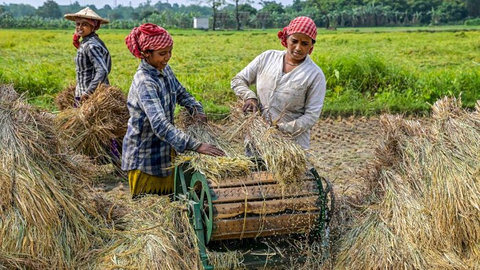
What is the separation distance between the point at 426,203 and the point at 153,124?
1682 millimetres

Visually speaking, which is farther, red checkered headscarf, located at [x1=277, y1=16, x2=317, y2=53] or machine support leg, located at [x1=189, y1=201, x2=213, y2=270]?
red checkered headscarf, located at [x1=277, y1=16, x2=317, y2=53]

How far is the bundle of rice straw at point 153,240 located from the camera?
3176 millimetres

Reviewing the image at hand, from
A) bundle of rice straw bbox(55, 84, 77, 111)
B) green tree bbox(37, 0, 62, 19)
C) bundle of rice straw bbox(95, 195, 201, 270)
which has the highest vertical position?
bundle of rice straw bbox(55, 84, 77, 111)

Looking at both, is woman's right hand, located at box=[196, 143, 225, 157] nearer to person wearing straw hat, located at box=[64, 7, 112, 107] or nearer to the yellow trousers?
the yellow trousers

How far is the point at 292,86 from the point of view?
11.9ft

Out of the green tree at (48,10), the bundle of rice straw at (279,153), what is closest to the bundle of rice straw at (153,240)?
the bundle of rice straw at (279,153)

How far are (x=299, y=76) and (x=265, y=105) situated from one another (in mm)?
334

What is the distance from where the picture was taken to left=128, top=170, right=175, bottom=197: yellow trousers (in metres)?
3.68

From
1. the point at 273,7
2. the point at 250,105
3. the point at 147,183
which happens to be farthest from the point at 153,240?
the point at 273,7

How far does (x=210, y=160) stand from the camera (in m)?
3.18

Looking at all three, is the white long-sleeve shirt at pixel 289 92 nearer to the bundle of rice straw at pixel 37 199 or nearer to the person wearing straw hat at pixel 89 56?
the bundle of rice straw at pixel 37 199

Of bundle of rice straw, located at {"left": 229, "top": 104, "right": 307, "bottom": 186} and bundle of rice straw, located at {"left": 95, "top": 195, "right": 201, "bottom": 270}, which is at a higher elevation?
bundle of rice straw, located at {"left": 229, "top": 104, "right": 307, "bottom": 186}

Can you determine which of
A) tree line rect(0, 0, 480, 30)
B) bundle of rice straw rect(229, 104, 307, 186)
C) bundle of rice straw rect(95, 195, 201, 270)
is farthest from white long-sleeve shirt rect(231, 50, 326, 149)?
tree line rect(0, 0, 480, 30)

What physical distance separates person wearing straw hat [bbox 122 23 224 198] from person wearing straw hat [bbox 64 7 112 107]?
1684mm
